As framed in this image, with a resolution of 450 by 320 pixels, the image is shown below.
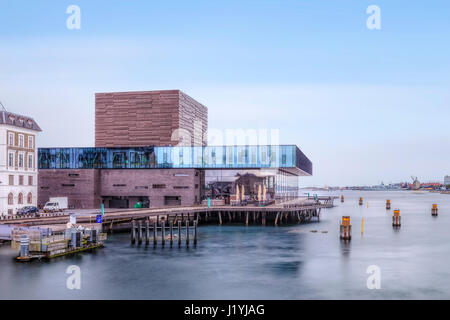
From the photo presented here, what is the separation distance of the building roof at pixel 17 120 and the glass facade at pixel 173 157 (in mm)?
34873

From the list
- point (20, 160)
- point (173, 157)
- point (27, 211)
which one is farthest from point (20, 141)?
point (173, 157)

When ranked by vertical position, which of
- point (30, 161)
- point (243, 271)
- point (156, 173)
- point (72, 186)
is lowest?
point (243, 271)

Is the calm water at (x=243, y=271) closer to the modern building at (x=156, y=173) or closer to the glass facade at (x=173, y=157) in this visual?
the modern building at (x=156, y=173)

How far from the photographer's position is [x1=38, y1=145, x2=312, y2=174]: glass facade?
115750mm

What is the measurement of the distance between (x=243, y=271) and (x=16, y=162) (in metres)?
48.7

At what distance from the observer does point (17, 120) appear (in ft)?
265

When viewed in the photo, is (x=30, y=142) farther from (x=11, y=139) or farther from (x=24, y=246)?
(x=24, y=246)

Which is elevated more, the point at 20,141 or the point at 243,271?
the point at 20,141

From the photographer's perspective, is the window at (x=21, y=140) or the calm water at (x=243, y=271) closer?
the calm water at (x=243, y=271)

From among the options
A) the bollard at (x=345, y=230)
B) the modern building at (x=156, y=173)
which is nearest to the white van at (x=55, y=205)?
the modern building at (x=156, y=173)

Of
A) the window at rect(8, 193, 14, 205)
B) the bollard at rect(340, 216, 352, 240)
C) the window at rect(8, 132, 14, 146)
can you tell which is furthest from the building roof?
the bollard at rect(340, 216, 352, 240)

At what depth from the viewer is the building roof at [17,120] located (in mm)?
77400
